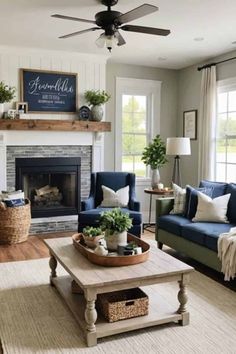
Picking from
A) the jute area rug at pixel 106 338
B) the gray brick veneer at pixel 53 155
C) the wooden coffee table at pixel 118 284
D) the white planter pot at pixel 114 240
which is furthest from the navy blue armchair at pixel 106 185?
the wooden coffee table at pixel 118 284

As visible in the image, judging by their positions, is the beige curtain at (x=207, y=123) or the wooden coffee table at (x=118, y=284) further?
the beige curtain at (x=207, y=123)

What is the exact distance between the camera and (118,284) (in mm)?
2531

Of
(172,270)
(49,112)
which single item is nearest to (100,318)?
(172,270)

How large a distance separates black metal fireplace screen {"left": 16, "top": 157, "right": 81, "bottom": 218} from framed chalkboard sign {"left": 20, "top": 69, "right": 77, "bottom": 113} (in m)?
0.78

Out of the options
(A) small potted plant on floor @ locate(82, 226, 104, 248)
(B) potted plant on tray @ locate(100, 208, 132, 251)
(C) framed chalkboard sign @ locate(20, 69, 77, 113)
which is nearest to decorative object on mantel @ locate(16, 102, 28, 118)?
(C) framed chalkboard sign @ locate(20, 69, 77, 113)

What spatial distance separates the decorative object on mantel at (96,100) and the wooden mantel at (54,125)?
5.0 inches

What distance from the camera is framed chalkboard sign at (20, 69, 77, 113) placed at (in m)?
5.50

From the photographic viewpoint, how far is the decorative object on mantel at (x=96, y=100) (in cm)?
571

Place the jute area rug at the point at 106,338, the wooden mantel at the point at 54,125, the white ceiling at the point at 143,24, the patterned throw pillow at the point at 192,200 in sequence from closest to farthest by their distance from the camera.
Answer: the jute area rug at the point at 106,338 < the white ceiling at the point at 143,24 < the patterned throw pillow at the point at 192,200 < the wooden mantel at the point at 54,125

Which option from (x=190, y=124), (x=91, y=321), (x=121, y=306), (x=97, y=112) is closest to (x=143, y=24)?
(x=97, y=112)

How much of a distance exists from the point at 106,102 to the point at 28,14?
2.41m

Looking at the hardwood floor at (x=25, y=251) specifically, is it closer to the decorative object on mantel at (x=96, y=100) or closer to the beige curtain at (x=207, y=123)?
the decorative object on mantel at (x=96, y=100)

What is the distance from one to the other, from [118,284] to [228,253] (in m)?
1.35

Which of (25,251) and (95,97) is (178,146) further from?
(25,251)
